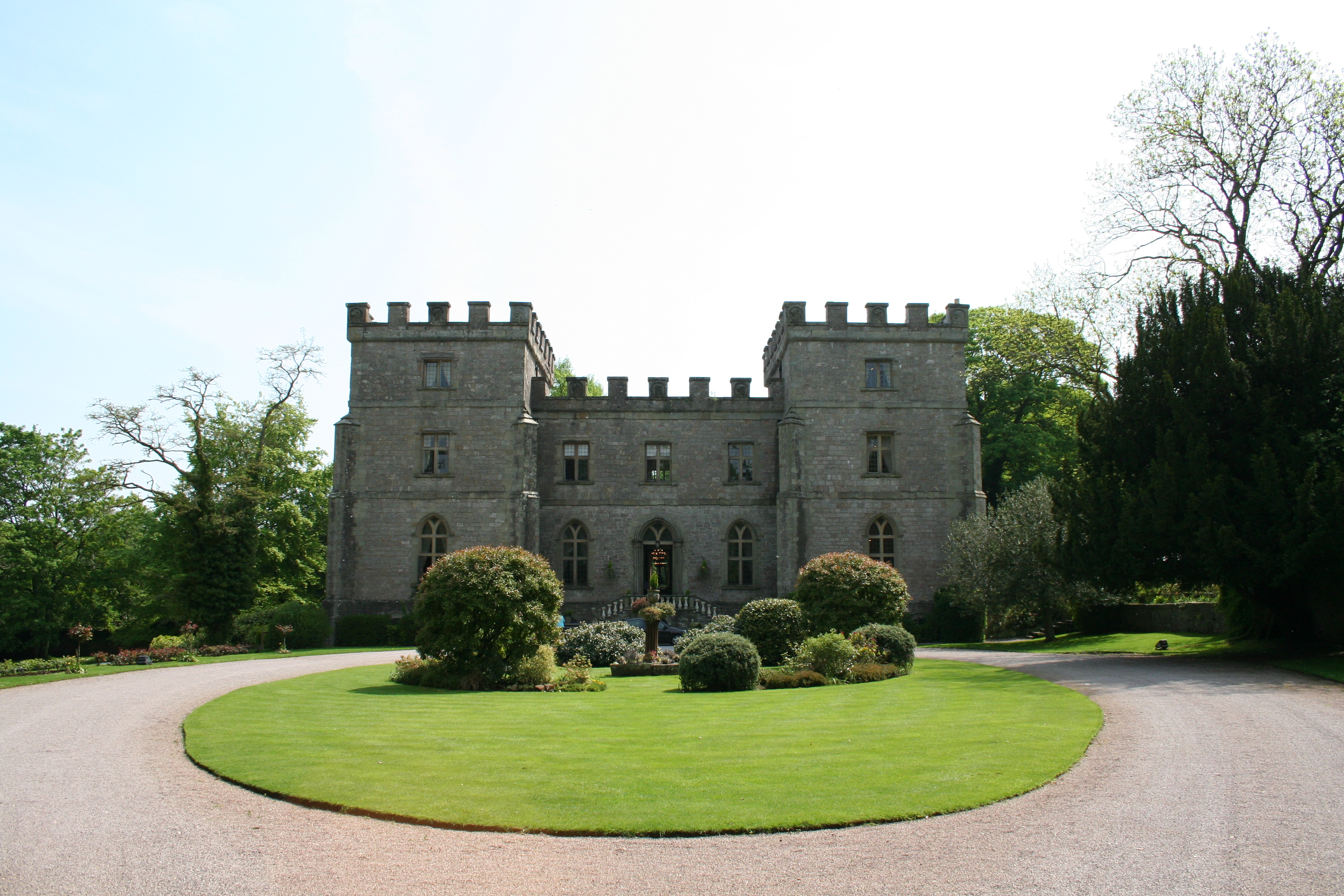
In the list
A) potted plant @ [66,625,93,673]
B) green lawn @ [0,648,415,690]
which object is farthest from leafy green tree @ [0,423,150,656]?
green lawn @ [0,648,415,690]

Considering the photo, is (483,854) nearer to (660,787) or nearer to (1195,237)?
(660,787)

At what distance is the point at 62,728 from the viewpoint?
11.7 meters

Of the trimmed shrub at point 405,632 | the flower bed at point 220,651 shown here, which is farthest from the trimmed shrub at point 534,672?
the trimmed shrub at point 405,632

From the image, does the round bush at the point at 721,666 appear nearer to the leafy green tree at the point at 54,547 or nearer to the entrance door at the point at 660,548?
the entrance door at the point at 660,548

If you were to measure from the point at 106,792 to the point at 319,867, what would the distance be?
3.54 metres

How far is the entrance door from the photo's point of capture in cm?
3228

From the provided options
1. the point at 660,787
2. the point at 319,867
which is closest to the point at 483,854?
the point at 319,867

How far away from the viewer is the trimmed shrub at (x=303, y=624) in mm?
28438

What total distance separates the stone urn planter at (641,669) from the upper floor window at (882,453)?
1514cm

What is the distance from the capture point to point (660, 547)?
1267 inches

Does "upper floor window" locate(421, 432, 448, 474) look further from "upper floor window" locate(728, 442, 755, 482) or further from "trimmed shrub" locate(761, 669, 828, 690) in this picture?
"trimmed shrub" locate(761, 669, 828, 690)

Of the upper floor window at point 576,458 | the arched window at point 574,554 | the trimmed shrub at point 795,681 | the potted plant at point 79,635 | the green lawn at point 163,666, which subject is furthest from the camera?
the upper floor window at point 576,458

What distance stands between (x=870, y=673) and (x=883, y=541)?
51.1 ft

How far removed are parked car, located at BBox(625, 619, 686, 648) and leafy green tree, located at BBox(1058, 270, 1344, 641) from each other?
37.4 ft
